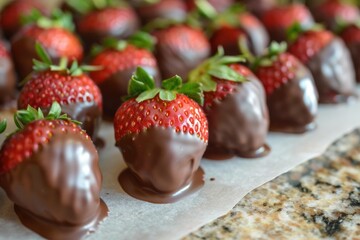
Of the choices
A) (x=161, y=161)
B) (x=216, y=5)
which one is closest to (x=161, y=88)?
(x=161, y=161)

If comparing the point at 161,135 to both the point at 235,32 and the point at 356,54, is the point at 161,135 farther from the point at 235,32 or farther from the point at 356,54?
the point at 356,54

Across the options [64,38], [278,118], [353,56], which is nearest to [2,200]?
[64,38]

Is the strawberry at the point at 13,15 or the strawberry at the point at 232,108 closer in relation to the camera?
the strawberry at the point at 232,108

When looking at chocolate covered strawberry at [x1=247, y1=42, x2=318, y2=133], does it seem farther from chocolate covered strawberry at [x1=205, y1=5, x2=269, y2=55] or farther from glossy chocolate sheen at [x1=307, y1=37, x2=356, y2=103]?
chocolate covered strawberry at [x1=205, y1=5, x2=269, y2=55]

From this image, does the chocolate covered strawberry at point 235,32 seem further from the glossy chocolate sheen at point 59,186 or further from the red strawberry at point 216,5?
the glossy chocolate sheen at point 59,186

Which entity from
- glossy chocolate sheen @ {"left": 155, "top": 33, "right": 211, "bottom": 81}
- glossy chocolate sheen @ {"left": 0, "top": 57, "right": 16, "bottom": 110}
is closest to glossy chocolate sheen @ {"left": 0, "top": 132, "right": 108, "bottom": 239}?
glossy chocolate sheen @ {"left": 0, "top": 57, "right": 16, "bottom": 110}

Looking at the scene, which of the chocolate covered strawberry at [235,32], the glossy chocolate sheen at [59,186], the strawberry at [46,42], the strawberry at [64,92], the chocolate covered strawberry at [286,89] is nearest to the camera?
the glossy chocolate sheen at [59,186]

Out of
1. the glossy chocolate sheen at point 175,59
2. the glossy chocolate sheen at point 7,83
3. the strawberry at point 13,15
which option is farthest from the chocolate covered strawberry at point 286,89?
the strawberry at point 13,15

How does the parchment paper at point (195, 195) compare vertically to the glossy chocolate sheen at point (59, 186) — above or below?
below
